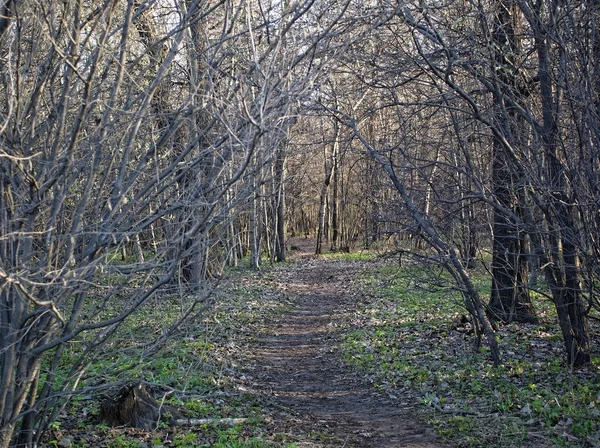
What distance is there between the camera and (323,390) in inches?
336

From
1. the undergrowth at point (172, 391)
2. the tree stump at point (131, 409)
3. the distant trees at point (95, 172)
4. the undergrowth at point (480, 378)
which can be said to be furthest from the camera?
the tree stump at point (131, 409)

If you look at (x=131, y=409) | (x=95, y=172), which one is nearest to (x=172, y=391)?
(x=95, y=172)

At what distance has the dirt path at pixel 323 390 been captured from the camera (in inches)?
263

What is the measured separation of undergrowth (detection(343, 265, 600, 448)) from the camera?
622 cm

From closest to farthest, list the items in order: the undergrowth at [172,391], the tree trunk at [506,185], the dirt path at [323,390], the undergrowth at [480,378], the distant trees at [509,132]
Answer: the undergrowth at [172,391] < the distant trees at [509,132] < the undergrowth at [480,378] < the dirt path at [323,390] < the tree trunk at [506,185]

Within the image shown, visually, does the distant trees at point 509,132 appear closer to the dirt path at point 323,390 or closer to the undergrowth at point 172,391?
the dirt path at point 323,390

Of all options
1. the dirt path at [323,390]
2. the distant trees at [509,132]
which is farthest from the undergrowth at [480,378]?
the distant trees at [509,132]

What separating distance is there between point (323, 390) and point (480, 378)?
6.83 feet

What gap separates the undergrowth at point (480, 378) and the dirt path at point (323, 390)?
0.29 metres

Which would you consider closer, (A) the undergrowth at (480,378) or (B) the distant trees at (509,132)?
(B) the distant trees at (509,132)

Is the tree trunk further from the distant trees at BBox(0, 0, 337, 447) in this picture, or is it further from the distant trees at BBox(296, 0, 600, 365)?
the distant trees at BBox(0, 0, 337, 447)

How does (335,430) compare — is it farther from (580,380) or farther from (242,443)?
(580,380)

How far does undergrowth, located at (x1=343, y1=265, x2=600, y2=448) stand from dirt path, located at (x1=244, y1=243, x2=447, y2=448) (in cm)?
29

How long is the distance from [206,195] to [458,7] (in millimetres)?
5055
